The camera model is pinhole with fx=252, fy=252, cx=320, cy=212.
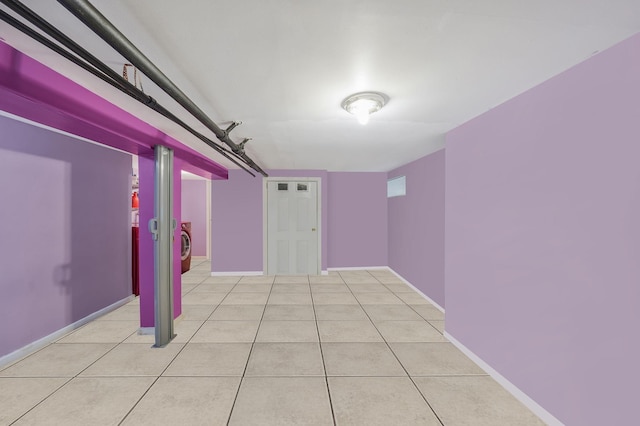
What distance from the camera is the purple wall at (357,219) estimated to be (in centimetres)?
606

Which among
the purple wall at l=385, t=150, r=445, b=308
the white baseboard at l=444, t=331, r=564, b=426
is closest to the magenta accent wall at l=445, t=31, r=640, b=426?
the white baseboard at l=444, t=331, r=564, b=426

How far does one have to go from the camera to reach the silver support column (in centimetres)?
264

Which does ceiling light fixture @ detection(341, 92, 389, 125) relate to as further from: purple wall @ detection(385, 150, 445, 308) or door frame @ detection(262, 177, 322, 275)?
door frame @ detection(262, 177, 322, 275)

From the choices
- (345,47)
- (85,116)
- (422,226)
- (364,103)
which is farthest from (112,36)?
(422,226)

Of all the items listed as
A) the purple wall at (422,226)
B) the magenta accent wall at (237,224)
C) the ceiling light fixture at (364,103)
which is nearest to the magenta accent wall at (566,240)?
the ceiling light fixture at (364,103)

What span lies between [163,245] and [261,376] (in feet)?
5.51

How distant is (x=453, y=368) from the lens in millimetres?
2271

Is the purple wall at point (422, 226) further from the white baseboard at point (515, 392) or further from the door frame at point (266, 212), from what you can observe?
the door frame at point (266, 212)

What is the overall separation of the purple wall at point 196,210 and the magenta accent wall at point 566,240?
6.79 m

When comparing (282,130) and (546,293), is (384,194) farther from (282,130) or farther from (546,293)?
(546,293)

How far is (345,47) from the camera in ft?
4.36

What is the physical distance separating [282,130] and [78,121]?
1.64 metres

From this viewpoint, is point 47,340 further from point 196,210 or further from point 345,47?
point 196,210

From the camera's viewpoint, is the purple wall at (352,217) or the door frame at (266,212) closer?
the door frame at (266,212)
